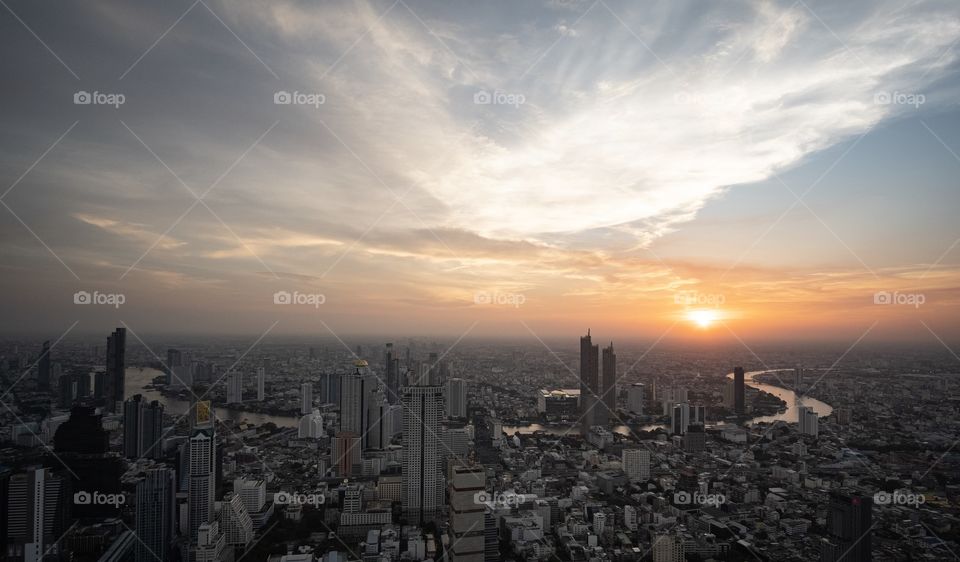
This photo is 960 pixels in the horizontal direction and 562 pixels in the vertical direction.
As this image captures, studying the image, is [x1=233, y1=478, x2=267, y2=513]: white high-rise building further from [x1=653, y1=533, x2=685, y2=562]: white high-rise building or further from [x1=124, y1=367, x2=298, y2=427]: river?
[x1=653, y1=533, x2=685, y2=562]: white high-rise building

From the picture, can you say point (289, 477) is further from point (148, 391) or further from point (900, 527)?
point (900, 527)

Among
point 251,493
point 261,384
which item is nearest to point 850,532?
point 251,493

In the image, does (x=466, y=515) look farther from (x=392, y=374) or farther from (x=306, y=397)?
(x=306, y=397)

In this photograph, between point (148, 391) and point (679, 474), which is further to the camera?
point (679, 474)

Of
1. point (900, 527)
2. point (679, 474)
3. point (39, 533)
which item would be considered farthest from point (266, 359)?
point (900, 527)

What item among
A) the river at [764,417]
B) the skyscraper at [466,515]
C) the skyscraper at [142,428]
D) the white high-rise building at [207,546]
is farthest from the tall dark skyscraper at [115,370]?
the river at [764,417]

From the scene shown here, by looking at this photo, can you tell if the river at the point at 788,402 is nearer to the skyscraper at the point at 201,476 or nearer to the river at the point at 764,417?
the river at the point at 764,417

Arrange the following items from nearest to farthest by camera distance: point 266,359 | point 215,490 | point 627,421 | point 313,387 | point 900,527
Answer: point 900,527, point 215,490, point 266,359, point 313,387, point 627,421

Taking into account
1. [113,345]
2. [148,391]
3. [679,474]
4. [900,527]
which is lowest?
[679,474]
